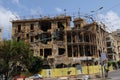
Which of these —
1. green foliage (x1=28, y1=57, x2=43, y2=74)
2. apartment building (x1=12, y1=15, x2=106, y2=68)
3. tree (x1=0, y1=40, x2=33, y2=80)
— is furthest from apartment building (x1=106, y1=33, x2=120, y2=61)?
tree (x1=0, y1=40, x2=33, y2=80)

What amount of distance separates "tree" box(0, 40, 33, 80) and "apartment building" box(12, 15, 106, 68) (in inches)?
1522

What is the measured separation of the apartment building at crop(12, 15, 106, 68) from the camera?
8012cm

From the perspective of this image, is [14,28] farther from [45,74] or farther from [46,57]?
[45,74]

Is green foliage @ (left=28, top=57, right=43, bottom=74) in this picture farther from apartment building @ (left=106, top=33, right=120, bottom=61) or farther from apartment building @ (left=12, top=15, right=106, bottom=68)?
apartment building @ (left=106, top=33, right=120, bottom=61)

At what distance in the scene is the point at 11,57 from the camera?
128 feet

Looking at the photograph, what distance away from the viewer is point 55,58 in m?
79.9

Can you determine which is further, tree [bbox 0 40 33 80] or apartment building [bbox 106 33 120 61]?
apartment building [bbox 106 33 120 61]

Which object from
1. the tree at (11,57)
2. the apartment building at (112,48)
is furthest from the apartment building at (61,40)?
the tree at (11,57)

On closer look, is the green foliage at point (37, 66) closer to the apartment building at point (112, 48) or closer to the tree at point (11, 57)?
the tree at point (11, 57)

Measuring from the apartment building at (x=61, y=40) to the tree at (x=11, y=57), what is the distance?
38657 mm

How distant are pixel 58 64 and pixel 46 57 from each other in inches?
151

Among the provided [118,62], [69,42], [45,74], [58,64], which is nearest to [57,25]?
[69,42]

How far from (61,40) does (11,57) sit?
145ft

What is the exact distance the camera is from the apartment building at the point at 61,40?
80125 mm
